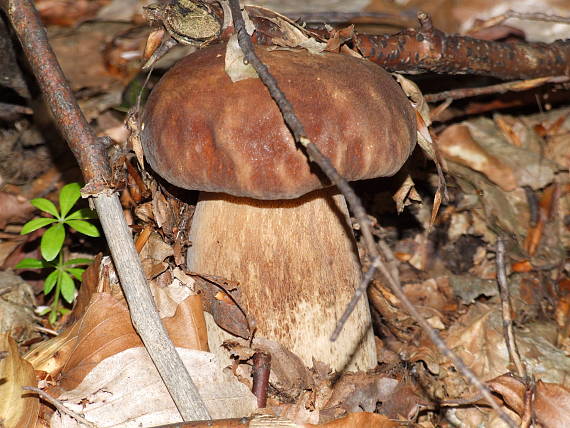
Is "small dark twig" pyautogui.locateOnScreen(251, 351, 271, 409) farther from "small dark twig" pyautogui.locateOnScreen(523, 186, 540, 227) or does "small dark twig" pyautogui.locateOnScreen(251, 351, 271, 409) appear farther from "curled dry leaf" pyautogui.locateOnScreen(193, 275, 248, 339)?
"small dark twig" pyautogui.locateOnScreen(523, 186, 540, 227)

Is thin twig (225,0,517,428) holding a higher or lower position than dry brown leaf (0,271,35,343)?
higher

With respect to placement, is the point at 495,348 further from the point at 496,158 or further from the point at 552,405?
the point at 496,158

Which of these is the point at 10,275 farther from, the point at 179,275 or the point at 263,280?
the point at 263,280

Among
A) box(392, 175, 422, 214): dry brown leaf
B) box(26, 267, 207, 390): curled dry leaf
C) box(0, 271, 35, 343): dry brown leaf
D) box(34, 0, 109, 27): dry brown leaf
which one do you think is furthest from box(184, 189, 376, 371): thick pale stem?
box(34, 0, 109, 27): dry brown leaf

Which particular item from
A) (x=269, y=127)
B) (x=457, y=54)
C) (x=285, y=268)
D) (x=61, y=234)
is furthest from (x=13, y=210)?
(x=457, y=54)

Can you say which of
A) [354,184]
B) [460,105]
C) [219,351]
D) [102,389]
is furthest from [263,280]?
[460,105]

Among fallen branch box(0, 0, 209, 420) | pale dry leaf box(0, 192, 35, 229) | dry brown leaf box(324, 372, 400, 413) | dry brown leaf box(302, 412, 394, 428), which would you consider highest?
fallen branch box(0, 0, 209, 420)
